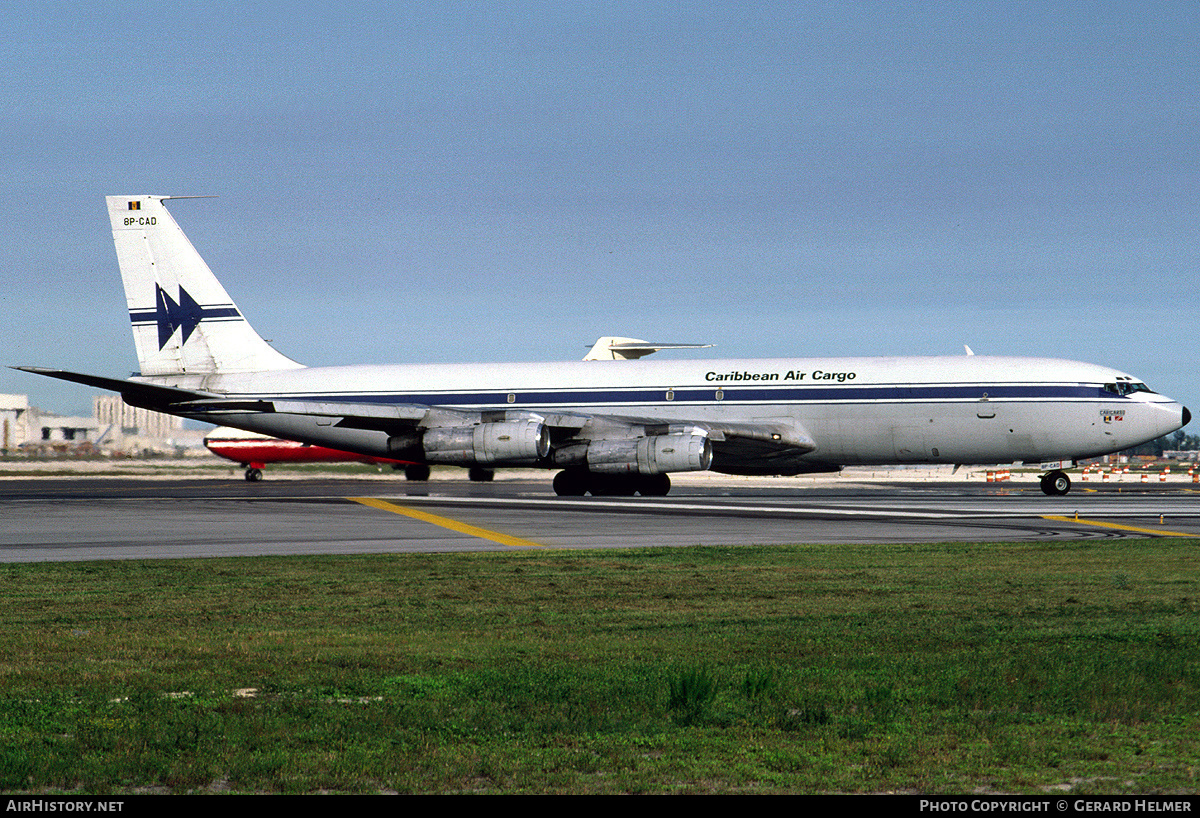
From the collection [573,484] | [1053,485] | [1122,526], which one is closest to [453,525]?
[1122,526]

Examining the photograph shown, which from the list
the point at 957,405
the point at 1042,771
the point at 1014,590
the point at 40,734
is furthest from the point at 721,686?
the point at 957,405

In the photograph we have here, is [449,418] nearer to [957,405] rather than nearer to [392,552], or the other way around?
[957,405]

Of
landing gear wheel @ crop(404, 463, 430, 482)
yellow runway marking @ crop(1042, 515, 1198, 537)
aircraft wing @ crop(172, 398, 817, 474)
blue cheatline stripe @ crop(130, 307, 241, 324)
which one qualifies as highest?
blue cheatline stripe @ crop(130, 307, 241, 324)

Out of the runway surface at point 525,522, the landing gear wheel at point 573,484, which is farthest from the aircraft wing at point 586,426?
the runway surface at point 525,522

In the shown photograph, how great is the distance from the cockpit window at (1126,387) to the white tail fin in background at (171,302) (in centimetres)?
3174

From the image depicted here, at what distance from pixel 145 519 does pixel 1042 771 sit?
2615 centimetres

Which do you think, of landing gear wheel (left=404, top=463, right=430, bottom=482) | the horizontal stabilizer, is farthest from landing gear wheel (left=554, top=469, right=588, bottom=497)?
landing gear wheel (left=404, top=463, right=430, bottom=482)

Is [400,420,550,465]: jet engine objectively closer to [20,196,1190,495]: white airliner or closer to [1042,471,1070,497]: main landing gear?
[20,196,1190,495]: white airliner

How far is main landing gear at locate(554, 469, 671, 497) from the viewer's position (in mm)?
43406

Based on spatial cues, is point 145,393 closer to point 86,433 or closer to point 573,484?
point 573,484

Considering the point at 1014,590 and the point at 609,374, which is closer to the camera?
the point at 1014,590

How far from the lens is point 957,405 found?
1571 inches

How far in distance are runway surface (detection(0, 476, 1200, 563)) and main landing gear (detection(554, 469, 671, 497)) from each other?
2858mm

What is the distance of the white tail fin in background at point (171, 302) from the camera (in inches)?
1868
